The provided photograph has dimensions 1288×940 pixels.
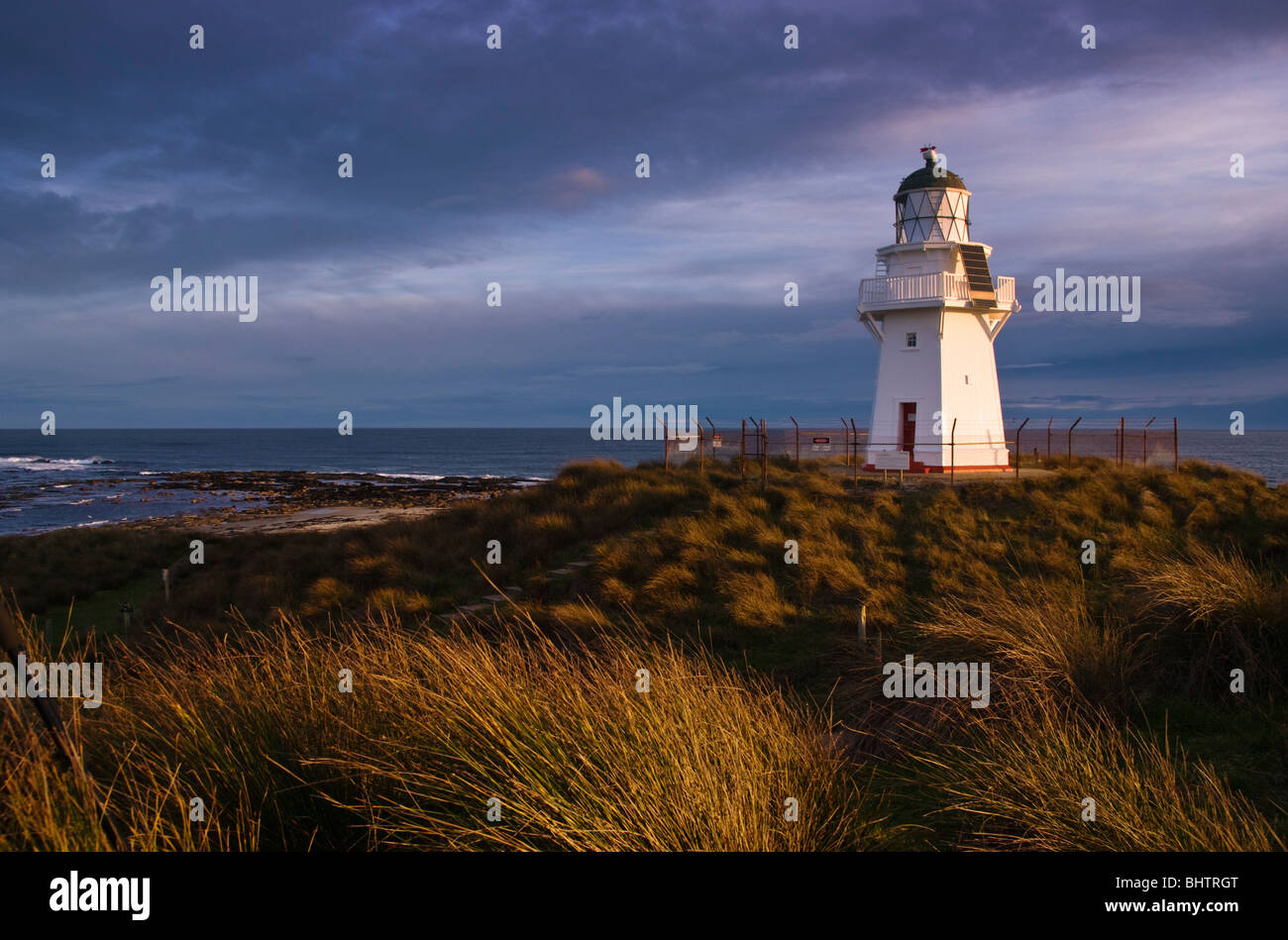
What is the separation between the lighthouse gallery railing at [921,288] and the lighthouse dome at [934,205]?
1.34 meters

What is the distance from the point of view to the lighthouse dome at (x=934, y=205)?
25.0m

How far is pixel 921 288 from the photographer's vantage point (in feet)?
80.9

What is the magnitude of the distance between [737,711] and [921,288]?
22.4 meters

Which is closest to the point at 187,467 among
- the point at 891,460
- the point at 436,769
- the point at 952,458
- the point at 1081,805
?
the point at 891,460

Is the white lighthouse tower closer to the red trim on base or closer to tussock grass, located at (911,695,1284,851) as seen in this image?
the red trim on base

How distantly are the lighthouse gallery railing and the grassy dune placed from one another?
10027 millimetres

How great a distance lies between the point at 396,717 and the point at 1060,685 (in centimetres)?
553

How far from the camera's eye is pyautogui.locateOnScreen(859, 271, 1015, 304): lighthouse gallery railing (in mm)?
24516

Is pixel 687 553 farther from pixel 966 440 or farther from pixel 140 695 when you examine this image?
pixel 966 440

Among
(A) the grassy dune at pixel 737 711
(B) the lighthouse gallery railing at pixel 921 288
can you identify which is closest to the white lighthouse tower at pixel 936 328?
(B) the lighthouse gallery railing at pixel 921 288

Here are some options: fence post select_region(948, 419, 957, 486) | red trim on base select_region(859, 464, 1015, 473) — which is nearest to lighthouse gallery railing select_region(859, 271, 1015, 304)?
fence post select_region(948, 419, 957, 486)

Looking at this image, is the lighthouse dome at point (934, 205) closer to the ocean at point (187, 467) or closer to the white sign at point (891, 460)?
the white sign at point (891, 460)

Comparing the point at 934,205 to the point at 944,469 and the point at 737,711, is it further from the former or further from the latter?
the point at 737,711

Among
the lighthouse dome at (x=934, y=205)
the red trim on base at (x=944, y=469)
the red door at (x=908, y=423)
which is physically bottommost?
the red trim on base at (x=944, y=469)
